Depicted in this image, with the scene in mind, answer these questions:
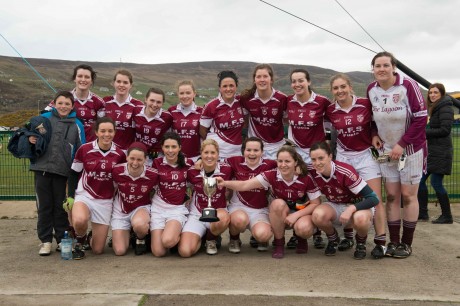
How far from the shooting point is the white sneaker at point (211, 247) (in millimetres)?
5328

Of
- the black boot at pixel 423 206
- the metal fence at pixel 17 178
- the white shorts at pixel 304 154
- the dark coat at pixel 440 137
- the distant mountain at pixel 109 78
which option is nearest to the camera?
the white shorts at pixel 304 154

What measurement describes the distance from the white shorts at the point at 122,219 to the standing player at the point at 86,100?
106cm

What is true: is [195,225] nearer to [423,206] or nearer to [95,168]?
[95,168]

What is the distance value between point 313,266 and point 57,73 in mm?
119374

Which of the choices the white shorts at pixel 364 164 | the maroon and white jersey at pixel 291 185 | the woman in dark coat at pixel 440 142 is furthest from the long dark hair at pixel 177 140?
the woman in dark coat at pixel 440 142

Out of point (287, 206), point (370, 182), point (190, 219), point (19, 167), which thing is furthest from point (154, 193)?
point (19, 167)

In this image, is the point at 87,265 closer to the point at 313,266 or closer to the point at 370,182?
the point at 313,266

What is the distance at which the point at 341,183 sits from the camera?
5.03 m

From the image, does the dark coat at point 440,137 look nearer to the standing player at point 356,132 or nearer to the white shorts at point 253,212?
the standing player at point 356,132

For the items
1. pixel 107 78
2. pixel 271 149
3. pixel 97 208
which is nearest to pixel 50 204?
pixel 97 208

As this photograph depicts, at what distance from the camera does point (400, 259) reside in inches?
196

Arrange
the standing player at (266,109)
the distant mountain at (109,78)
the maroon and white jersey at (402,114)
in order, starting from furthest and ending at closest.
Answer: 1. the distant mountain at (109,78)
2. the standing player at (266,109)
3. the maroon and white jersey at (402,114)

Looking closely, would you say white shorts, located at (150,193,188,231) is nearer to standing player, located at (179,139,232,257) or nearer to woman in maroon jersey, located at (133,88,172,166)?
standing player, located at (179,139,232,257)

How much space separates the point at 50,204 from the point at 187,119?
1.85 meters
